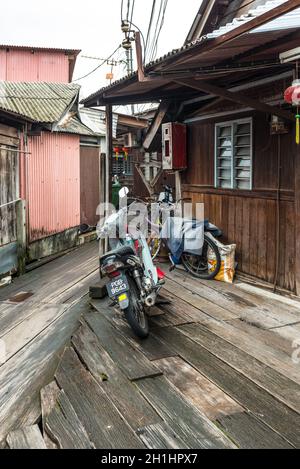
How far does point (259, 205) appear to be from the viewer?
5.96 metres

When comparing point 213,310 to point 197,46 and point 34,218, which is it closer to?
point 197,46

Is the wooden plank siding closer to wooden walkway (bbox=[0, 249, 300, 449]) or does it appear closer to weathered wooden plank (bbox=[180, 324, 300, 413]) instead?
wooden walkway (bbox=[0, 249, 300, 449])

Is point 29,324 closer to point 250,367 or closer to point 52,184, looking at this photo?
point 250,367

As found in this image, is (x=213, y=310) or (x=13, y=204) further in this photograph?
(x=13, y=204)

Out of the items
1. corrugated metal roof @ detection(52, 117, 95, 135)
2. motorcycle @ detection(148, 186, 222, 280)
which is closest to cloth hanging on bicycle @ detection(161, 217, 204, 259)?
motorcycle @ detection(148, 186, 222, 280)

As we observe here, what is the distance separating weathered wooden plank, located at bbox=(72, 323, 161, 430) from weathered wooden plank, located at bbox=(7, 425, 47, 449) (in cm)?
56

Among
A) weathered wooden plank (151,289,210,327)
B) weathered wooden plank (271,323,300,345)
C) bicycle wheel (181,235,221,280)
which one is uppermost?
bicycle wheel (181,235,221,280)

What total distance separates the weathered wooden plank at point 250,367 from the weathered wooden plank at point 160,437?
2.93ft

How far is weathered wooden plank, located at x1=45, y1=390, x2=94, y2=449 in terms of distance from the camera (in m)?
2.66

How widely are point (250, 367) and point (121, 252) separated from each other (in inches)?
65.1

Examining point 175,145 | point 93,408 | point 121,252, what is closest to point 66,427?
point 93,408

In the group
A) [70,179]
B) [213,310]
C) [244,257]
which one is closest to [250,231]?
[244,257]

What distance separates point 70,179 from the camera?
11.9 m
